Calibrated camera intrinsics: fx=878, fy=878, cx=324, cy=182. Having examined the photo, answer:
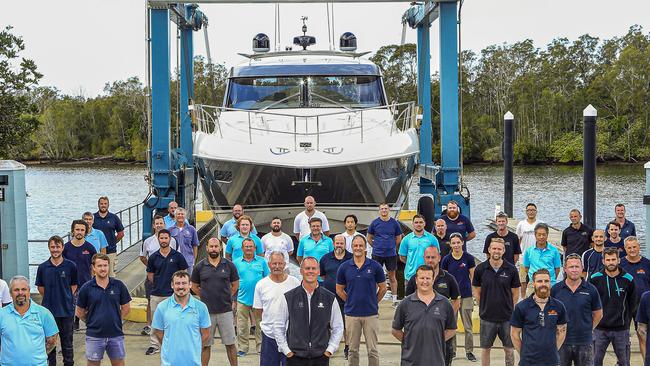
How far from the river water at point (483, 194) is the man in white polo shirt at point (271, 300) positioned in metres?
15.5

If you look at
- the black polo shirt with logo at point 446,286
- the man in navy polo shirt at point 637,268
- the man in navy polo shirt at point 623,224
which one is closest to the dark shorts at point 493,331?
the black polo shirt with logo at point 446,286

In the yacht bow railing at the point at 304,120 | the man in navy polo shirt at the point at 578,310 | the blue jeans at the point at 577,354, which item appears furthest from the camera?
the yacht bow railing at the point at 304,120

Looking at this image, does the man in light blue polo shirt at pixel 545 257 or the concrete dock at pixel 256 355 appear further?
the man in light blue polo shirt at pixel 545 257

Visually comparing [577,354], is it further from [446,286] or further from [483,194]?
[483,194]

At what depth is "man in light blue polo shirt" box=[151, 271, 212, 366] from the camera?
6.74 meters

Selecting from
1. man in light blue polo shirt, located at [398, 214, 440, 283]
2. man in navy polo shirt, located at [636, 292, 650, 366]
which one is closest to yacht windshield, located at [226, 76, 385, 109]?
man in light blue polo shirt, located at [398, 214, 440, 283]

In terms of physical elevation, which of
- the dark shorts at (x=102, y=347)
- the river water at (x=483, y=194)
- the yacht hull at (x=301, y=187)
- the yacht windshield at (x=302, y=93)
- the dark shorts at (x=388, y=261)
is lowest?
the river water at (x=483, y=194)

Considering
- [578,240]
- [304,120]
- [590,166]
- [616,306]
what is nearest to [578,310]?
[616,306]

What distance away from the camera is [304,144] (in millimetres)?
13766

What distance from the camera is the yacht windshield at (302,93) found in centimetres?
1625

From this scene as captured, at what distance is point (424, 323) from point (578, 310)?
5.47 feet

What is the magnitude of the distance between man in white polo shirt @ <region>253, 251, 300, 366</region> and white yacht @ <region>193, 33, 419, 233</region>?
6143 millimetres

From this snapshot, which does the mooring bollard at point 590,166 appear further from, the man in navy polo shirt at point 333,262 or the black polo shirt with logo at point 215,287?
the black polo shirt with logo at point 215,287

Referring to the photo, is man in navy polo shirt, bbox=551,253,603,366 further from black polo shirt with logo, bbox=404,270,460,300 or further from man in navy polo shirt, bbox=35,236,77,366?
man in navy polo shirt, bbox=35,236,77,366
